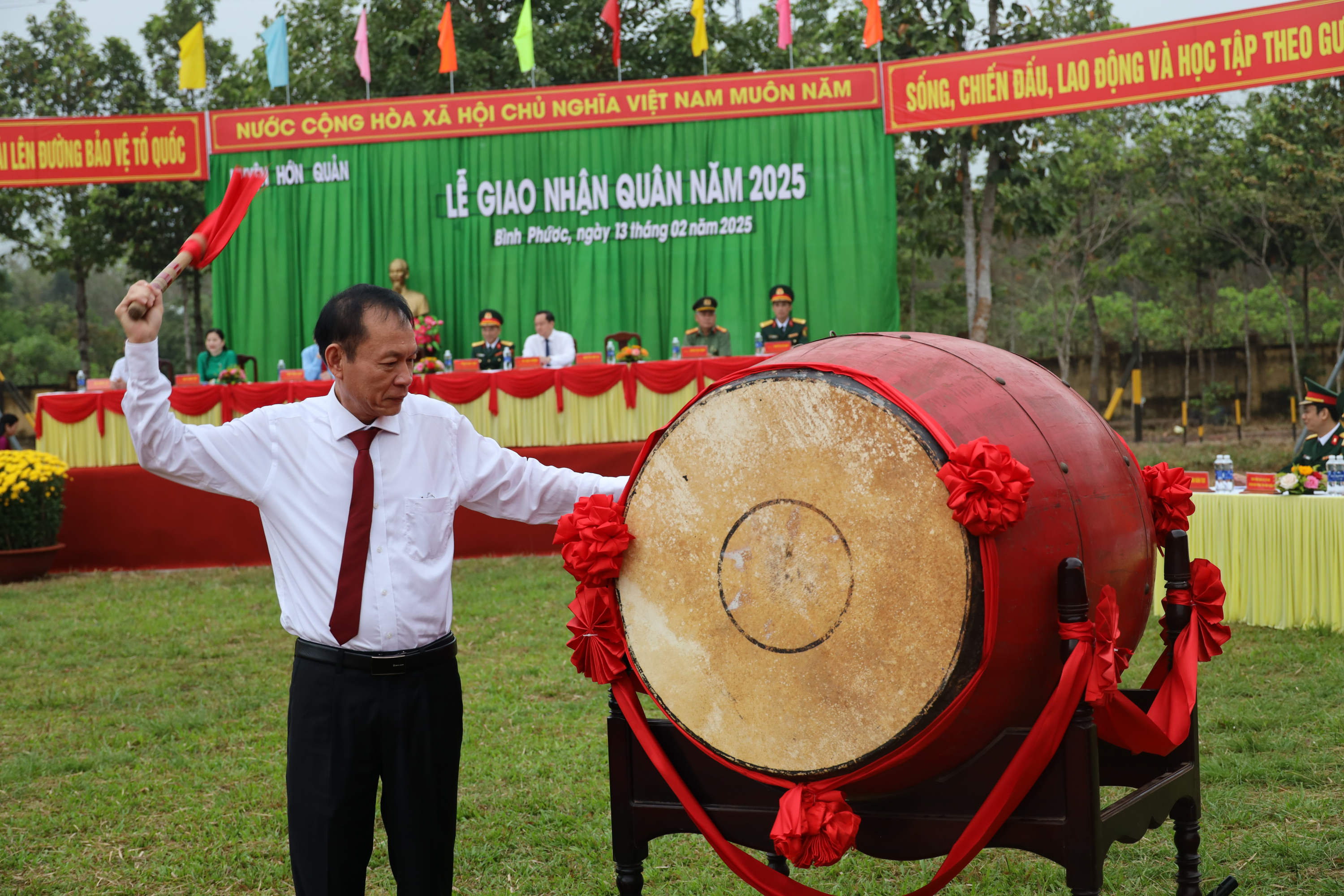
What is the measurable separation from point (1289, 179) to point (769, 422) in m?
18.9

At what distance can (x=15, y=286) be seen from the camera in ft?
147

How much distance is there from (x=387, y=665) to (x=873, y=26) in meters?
11.7

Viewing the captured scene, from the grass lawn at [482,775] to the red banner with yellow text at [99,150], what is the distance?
306 inches

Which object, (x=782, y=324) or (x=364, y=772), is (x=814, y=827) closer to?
(x=364, y=772)

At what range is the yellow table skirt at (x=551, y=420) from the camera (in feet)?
31.9

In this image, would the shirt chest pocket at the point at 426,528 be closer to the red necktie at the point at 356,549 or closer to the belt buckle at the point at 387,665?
the red necktie at the point at 356,549

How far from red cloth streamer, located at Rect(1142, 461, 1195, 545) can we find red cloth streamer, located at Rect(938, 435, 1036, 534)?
2.76ft

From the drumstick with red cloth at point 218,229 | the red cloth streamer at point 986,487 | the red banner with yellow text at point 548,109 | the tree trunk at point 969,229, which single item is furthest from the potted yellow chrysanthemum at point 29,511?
the tree trunk at point 969,229

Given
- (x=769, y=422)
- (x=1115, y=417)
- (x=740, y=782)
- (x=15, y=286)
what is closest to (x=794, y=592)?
(x=769, y=422)

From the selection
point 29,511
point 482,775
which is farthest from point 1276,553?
point 29,511

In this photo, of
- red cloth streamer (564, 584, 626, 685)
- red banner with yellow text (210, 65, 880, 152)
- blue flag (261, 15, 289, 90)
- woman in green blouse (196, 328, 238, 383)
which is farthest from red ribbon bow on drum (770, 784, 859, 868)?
blue flag (261, 15, 289, 90)

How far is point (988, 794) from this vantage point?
2.13 metres

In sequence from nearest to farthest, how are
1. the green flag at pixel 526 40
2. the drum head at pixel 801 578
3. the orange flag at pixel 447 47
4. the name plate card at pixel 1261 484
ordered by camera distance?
the drum head at pixel 801 578
the name plate card at pixel 1261 484
the green flag at pixel 526 40
the orange flag at pixel 447 47

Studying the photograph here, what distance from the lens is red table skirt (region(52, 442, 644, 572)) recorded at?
10.0 metres
